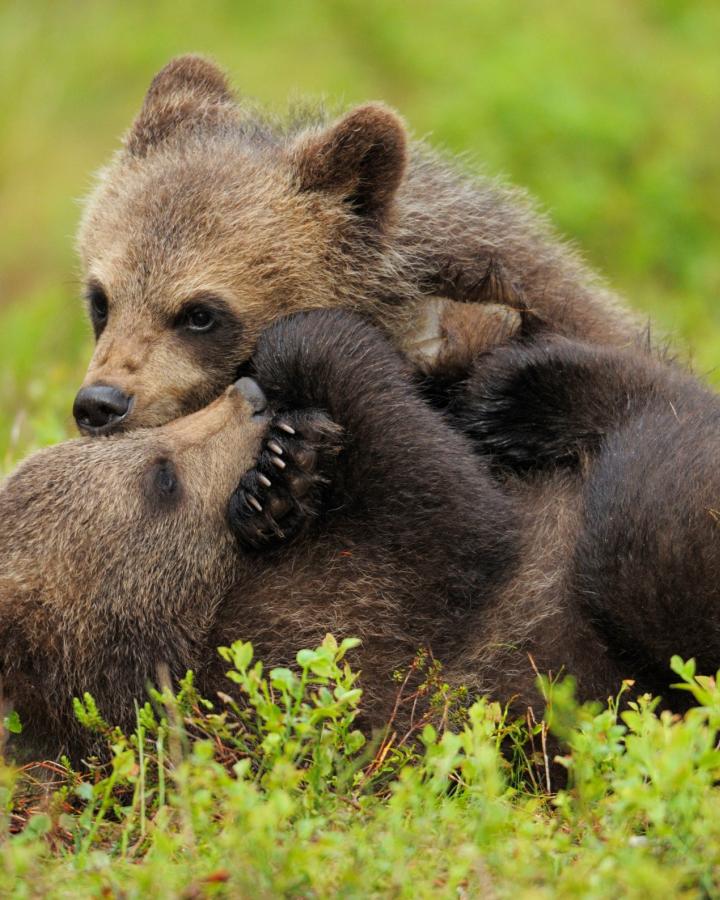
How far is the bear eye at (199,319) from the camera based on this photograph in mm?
6551

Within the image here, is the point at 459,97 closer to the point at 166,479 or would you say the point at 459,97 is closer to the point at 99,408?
the point at 99,408

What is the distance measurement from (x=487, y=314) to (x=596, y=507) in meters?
1.39

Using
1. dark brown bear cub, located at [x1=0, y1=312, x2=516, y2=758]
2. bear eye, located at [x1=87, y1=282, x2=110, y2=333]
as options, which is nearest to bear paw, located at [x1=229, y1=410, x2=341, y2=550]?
dark brown bear cub, located at [x1=0, y1=312, x2=516, y2=758]

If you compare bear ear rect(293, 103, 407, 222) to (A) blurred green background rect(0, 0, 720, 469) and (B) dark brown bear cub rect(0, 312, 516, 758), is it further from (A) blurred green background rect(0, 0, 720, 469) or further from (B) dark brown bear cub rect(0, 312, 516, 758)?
(A) blurred green background rect(0, 0, 720, 469)

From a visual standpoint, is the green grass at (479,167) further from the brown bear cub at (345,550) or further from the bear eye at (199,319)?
the bear eye at (199,319)

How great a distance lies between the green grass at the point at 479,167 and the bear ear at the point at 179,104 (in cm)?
99

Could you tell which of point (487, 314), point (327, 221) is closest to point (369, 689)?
point (487, 314)

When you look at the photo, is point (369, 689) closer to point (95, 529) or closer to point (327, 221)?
point (95, 529)

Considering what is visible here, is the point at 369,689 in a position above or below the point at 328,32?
below

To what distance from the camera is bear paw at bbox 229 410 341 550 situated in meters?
5.66

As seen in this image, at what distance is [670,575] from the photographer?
207 inches

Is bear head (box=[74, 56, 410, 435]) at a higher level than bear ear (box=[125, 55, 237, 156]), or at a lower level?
lower

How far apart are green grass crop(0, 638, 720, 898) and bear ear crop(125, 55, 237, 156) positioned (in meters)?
3.55

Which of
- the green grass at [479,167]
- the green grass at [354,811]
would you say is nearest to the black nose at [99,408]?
the green grass at [354,811]
